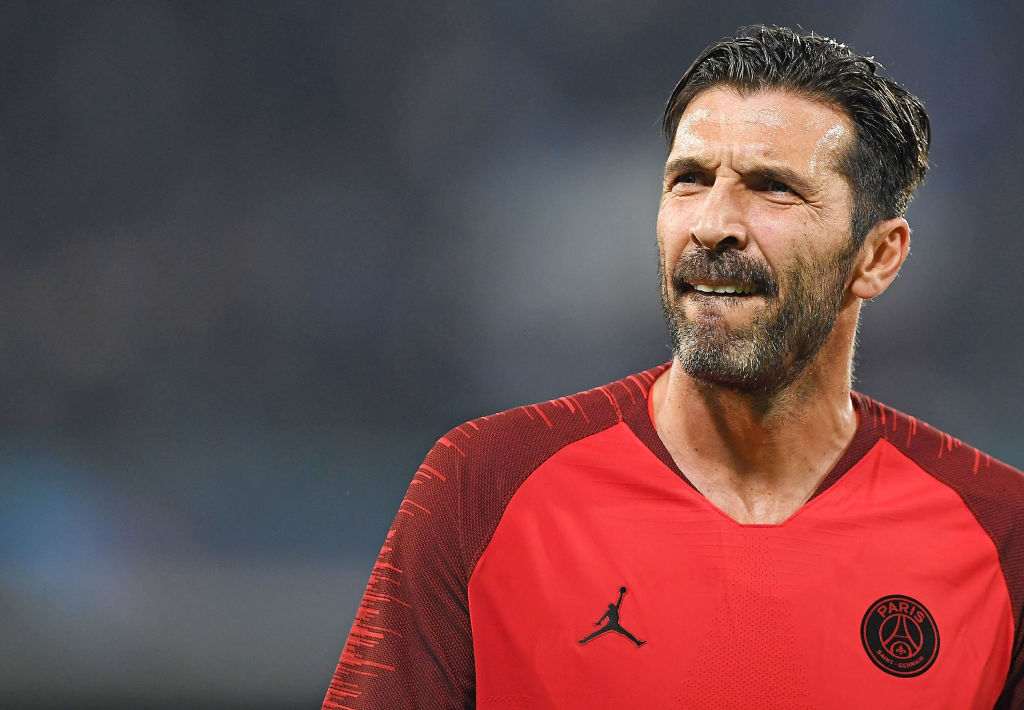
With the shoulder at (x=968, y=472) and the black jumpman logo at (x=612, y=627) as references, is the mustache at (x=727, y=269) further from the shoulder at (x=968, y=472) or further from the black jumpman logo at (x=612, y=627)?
the black jumpman logo at (x=612, y=627)

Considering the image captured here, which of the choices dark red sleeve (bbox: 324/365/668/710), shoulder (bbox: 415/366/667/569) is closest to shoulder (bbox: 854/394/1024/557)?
shoulder (bbox: 415/366/667/569)

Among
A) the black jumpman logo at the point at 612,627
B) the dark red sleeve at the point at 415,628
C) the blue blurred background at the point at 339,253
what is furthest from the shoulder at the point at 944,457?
the blue blurred background at the point at 339,253

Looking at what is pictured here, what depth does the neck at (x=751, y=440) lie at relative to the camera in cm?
234

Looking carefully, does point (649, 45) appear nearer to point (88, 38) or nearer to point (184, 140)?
point (184, 140)

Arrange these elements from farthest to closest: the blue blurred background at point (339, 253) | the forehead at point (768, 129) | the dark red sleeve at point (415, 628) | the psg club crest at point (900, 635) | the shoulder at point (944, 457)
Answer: the blue blurred background at point (339, 253) → the shoulder at point (944, 457) → the forehead at point (768, 129) → the psg club crest at point (900, 635) → the dark red sleeve at point (415, 628)

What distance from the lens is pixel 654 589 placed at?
85.9 inches

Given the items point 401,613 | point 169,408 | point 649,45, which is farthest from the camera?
point 649,45

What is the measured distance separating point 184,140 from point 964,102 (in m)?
3.69

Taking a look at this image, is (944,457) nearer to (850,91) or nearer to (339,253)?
(850,91)

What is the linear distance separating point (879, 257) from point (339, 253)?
3.03 metres

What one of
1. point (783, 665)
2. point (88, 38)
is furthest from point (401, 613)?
point (88, 38)

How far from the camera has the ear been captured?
96.8 inches

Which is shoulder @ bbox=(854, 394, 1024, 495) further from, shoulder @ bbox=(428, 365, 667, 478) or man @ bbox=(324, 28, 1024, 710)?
shoulder @ bbox=(428, 365, 667, 478)

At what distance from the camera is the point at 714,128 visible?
234cm
